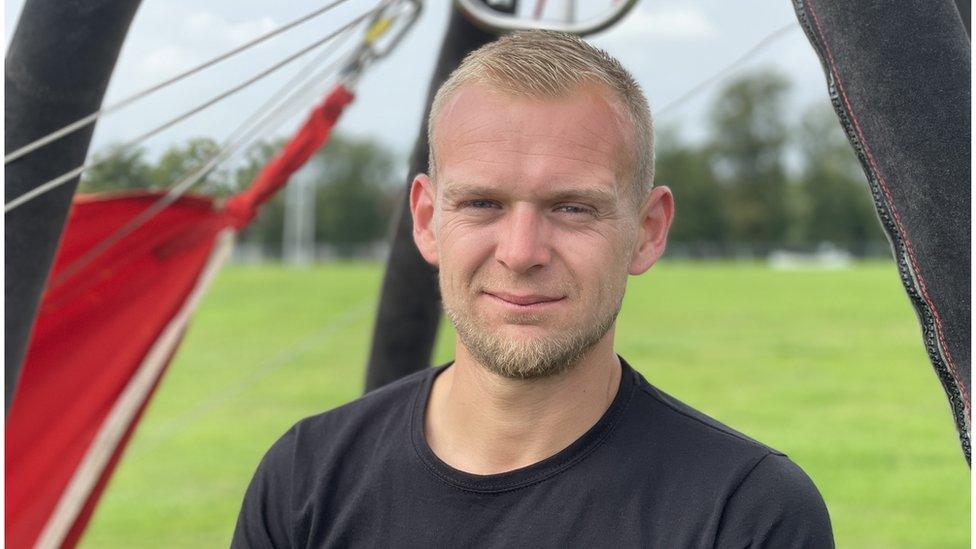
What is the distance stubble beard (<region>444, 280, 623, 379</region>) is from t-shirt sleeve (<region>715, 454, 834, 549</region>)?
0.76ft

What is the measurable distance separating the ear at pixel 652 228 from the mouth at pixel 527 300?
14cm

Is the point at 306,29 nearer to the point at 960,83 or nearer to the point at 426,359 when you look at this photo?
the point at 426,359

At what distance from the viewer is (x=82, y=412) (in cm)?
234

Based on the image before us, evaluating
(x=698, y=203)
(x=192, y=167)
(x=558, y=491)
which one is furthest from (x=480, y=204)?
(x=698, y=203)

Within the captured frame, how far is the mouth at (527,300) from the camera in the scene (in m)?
1.31

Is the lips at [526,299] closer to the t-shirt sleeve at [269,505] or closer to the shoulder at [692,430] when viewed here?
the shoulder at [692,430]

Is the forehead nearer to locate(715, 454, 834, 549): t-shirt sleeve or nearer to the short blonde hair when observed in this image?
the short blonde hair

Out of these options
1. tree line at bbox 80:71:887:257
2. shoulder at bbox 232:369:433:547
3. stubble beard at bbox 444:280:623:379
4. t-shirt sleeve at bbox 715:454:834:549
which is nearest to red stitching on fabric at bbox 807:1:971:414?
t-shirt sleeve at bbox 715:454:834:549

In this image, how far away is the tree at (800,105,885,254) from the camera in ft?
151

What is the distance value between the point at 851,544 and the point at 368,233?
42.8 meters

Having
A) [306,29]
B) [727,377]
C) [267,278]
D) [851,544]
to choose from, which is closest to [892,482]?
[851,544]

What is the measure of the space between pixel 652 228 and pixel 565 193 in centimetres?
17

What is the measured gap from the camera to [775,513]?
1.26 m

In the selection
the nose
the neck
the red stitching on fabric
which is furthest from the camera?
the neck
